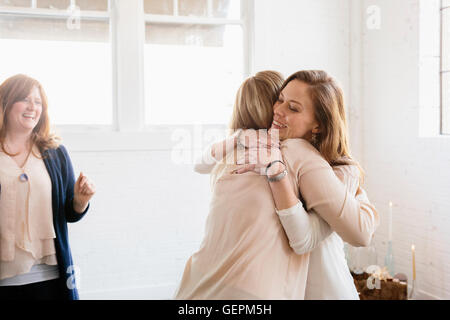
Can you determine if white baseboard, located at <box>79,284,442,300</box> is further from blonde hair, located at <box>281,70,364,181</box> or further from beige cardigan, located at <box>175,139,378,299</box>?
blonde hair, located at <box>281,70,364,181</box>

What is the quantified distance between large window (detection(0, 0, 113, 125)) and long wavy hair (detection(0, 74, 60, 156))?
1.00m

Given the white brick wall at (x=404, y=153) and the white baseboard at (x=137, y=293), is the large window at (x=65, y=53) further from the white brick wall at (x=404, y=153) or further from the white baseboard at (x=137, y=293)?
the white brick wall at (x=404, y=153)

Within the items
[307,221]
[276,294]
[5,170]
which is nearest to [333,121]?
[307,221]

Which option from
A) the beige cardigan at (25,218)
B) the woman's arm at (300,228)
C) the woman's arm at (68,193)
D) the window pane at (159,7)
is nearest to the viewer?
the woman's arm at (300,228)

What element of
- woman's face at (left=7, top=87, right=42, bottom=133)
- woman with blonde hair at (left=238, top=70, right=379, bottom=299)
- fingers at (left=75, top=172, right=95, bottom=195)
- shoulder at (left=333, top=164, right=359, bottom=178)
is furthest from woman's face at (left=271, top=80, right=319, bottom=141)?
woman's face at (left=7, top=87, right=42, bottom=133)

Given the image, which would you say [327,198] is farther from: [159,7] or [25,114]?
[159,7]

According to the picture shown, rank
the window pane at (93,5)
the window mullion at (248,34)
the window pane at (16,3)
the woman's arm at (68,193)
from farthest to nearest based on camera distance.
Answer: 1. the window mullion at (248,34)
2. the window pane at (93,5)
3. the window pane at (16,3)
4. the woman's arm at (68,193)

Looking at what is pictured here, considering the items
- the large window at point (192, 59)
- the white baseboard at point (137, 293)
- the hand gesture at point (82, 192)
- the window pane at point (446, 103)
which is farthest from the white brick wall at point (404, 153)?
the hand gesture at point (82, 192)

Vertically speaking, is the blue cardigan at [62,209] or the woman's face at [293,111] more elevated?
the woman's face at [293,111]

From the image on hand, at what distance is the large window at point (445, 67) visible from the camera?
7.69 feet

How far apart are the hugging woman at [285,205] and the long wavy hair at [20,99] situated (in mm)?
734

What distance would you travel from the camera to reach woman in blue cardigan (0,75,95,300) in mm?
1399

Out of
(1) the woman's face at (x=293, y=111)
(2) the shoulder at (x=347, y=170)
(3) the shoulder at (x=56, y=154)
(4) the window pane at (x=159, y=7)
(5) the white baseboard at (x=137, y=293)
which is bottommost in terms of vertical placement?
(5) the white baseboard at (x=137, y=293)

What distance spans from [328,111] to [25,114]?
0.97 metres
